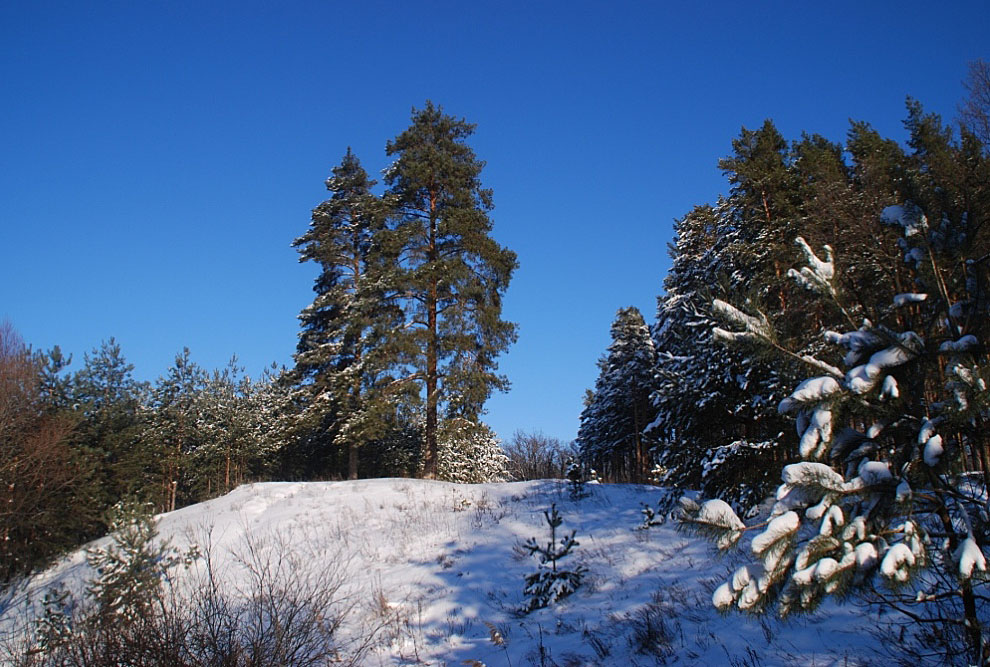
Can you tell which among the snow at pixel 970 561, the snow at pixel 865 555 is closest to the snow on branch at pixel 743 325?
the snow at pixel 865 555

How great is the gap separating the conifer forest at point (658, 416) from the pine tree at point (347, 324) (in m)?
0.12

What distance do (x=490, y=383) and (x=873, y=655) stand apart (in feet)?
55.9

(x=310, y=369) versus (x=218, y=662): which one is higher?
(x=310, y=369)

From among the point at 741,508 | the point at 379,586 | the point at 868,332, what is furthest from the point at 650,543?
the point at 868,332

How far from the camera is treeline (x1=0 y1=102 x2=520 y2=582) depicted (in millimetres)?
18828

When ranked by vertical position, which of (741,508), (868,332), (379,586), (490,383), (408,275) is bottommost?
(379,586)

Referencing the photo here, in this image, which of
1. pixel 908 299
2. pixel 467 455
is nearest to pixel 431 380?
pixel 467 455

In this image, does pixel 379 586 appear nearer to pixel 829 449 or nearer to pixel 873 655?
pixel 873 655

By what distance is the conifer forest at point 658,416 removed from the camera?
274 centimetres

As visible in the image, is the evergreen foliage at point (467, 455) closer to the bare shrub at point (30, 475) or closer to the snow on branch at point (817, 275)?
the bare shrub at point (30, 475)

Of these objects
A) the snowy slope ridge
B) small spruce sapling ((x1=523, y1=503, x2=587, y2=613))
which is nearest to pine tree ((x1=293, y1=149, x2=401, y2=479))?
the snowy slope ridge

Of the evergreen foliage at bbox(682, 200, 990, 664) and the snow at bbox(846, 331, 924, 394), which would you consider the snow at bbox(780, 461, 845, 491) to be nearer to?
the evergreen foliage at bbox(682, 200, 990, 664)

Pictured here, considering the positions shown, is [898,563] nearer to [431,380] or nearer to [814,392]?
[814,392]

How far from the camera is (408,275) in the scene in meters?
20.9
